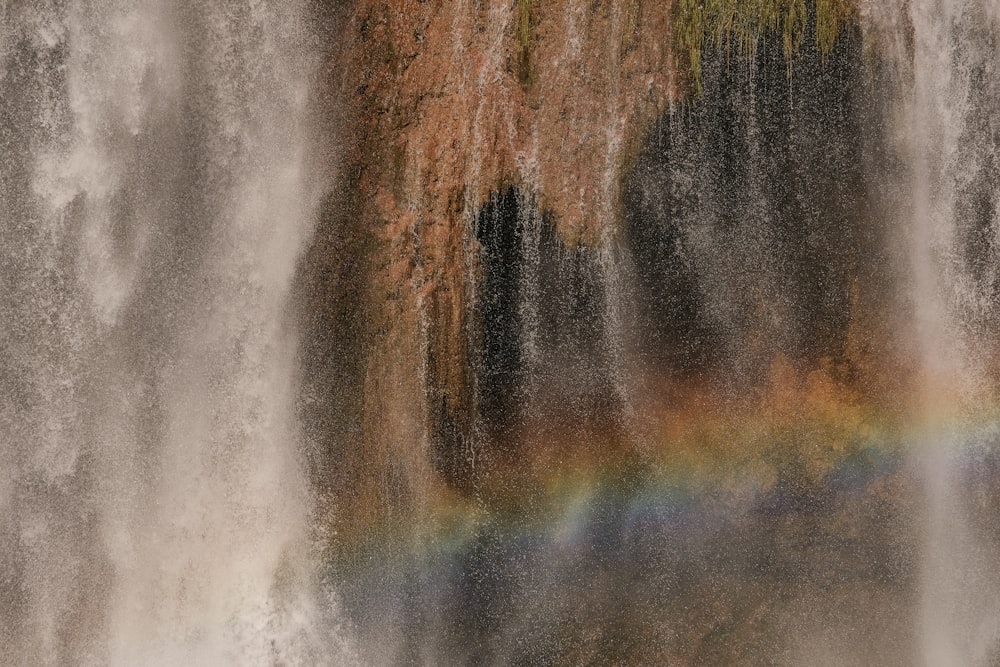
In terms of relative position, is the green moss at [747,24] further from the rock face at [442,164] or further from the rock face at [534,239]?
the rock face at [442,164]

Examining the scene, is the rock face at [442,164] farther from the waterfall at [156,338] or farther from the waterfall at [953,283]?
the waterfall at [953,283]

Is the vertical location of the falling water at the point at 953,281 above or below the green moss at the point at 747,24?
below

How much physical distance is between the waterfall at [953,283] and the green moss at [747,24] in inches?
21.6

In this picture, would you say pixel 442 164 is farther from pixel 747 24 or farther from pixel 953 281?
pixel 953 281

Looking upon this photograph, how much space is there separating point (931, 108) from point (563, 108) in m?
2.70

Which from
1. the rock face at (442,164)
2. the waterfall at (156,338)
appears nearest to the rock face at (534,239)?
the rock face at (442,164)

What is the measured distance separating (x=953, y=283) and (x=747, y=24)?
2.44m

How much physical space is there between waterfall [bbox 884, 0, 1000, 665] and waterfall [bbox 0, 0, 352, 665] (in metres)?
4.45

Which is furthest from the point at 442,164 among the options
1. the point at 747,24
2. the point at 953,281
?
the point at 953,281

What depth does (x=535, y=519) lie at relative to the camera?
6441mm

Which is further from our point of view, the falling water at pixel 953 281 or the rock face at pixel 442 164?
the falling water at pixel 953 281

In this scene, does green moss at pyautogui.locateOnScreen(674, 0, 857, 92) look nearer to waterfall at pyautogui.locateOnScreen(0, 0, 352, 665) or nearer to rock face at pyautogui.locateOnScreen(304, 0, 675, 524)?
rock face at pyautogui.locateOnScreen(304, 0, 675, 524)

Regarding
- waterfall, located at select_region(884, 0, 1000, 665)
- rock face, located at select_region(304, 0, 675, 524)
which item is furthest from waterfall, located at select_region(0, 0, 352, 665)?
waterfall, located at select_region(884, 0, 1000, 665)

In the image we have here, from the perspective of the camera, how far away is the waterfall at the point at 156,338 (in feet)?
20.5
